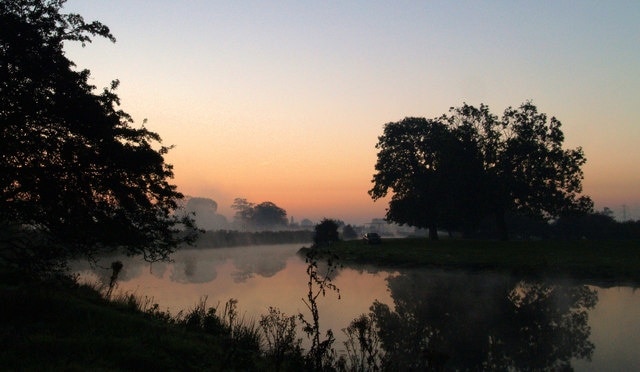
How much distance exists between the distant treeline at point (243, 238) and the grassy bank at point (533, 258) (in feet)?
147

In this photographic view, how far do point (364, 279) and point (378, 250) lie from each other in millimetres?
19703

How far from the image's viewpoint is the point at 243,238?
102375 mm

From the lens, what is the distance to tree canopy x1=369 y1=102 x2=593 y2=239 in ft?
173

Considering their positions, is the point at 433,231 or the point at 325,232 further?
the point at 325,232

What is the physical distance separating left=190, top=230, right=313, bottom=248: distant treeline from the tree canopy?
39117mm

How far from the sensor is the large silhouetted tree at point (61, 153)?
13.6 metres

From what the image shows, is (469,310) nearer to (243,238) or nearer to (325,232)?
(325,232)

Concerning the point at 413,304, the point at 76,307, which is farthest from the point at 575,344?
the point at 76,307

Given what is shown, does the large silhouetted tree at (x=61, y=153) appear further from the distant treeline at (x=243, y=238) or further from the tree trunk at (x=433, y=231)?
the distant treeline at (x=243, y=238)

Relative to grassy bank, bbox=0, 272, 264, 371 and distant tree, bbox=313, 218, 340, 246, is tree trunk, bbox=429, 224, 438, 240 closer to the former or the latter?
distant tree, bbox=313, 218, 340, 246

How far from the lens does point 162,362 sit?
9977mm

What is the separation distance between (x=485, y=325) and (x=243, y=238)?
290 ft

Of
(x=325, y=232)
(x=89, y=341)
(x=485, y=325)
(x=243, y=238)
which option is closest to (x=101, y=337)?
(x=89, y=341)

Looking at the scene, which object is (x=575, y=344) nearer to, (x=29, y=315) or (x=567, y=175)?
(x=29, y=315)
